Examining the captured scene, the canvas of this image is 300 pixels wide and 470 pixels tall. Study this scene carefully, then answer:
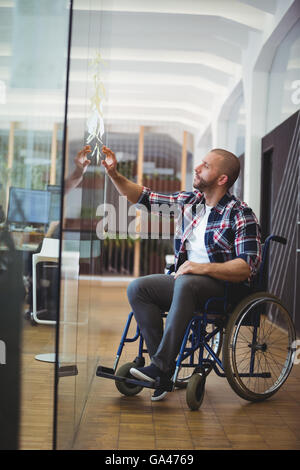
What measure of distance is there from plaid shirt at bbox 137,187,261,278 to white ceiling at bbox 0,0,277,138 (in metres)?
0.75

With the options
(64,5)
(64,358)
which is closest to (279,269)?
(64,358)

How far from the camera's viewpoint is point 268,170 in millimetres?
6004

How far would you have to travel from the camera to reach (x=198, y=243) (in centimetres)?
251

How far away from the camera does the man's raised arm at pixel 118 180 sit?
2.55 meters

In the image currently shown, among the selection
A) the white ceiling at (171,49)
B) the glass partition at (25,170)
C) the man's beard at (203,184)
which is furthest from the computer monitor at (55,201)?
the man's beard at (203,184)

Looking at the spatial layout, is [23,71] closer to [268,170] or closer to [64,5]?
[64,5]

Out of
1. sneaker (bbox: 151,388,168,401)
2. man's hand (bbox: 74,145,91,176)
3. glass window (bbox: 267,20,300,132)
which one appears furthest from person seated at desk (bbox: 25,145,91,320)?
glass window (bbox: 267,20,300,132)

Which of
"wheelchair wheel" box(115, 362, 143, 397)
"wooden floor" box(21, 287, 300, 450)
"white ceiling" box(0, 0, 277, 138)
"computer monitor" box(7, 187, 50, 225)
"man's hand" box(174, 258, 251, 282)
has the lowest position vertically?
"wooden floor" box(21, 287, 300, 450)

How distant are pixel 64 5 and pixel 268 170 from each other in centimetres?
477

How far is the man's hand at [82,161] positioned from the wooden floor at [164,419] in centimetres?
56

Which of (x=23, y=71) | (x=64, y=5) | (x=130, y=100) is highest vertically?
(x=130, y=100)

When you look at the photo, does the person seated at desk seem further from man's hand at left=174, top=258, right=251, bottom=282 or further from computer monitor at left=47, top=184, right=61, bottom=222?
man's hand at left=174, top=258, right=251, bottom=282

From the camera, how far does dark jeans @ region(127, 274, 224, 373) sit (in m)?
2.24

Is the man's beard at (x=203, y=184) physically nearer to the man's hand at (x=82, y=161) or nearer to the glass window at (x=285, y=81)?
the man's hand at (x=82, y=161)
